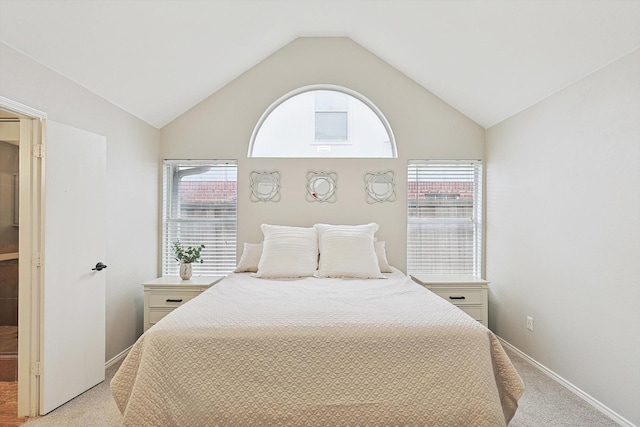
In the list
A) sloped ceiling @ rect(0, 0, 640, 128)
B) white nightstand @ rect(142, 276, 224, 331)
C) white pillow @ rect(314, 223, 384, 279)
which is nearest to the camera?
sloped ceiling @ rect(0, 0, 640, 128)

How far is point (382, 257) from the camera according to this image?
11.8 ft

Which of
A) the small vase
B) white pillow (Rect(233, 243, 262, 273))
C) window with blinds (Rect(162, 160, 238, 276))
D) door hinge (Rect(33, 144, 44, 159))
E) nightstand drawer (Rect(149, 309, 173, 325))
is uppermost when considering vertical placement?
door hinge (Rect(33, 144, 44, 159))

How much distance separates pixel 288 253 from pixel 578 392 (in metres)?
2.34

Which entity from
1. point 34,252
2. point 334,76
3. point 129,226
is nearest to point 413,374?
point 34,252

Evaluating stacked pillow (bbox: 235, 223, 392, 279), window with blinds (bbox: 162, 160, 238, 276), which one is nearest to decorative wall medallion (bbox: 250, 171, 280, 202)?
window with blinds (bbox: 162, 160, 238, 276)

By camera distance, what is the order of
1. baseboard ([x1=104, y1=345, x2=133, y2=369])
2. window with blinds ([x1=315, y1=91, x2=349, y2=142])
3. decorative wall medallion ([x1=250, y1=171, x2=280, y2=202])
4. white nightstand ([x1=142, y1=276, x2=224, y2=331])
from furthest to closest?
window with blinds ([x1=315, y1=91, x2=349, y2=142])
decorative wall medallion ([x1=250, y1=171, x2=280, y2=202])
white nightstand ([x1=142, y1=276, x2=224, y2=331])
baseboard ([x1=104, y1=345, x2=133, y2=369])

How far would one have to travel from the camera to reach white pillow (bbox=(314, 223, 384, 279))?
3.22m

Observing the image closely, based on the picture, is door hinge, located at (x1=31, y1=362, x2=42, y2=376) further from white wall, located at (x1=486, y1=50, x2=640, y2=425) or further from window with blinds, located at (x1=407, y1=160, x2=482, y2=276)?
white wall, located at (x1=486, y1=50, x2=640, y2=425)

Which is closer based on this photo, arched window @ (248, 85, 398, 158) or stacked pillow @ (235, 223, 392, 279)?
stacked pillow @ (235, 223, 392, 279)

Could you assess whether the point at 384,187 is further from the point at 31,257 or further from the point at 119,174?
the point at 31,257

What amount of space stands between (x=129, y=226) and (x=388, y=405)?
109 inches

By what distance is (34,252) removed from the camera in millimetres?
2371

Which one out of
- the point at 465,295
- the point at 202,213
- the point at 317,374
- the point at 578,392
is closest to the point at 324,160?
the point at 202,213

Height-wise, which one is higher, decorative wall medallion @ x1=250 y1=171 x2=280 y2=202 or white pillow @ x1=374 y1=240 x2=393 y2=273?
decorative wall medallion @ x1=250 y1=171 x2=280 y2=202
